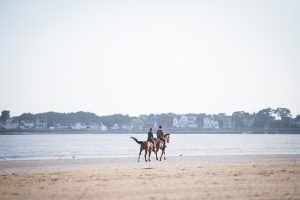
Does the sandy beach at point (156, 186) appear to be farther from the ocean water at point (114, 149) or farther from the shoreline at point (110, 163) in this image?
the ocean water at point (114, 149)

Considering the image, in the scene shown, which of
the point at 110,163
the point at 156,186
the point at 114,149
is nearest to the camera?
the point at 156,186

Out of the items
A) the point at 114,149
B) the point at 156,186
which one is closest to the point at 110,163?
the point at 156,186

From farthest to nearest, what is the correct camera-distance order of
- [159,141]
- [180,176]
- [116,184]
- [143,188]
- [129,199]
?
[159,141] → [180,176] → [116,184] → [143,188] → [129,199]

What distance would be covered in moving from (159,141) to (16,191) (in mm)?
16677

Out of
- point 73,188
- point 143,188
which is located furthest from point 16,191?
point 143,188

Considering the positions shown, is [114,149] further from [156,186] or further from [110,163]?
[156,186]

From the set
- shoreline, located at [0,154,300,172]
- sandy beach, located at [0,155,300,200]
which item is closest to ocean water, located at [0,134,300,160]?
shoreline, located at [0,154,300,172]

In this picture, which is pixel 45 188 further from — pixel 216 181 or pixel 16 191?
pixel 216 181

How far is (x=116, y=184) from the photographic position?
1546 cm

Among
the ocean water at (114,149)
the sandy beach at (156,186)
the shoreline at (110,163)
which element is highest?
the sandy beach at (156,186)

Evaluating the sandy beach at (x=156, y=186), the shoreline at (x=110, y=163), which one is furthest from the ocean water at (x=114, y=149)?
the sandy beach at (x=156, y=186)

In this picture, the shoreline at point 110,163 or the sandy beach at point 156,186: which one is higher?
the sandy beach at point 156,186

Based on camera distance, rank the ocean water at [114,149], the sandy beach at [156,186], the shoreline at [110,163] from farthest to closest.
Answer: the ocean water at [114,149] < the shoreline at [110,163] < the sandy beach at [156,186]

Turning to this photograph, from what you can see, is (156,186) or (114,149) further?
(114,149)
